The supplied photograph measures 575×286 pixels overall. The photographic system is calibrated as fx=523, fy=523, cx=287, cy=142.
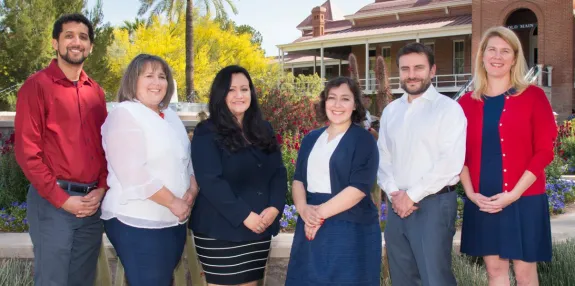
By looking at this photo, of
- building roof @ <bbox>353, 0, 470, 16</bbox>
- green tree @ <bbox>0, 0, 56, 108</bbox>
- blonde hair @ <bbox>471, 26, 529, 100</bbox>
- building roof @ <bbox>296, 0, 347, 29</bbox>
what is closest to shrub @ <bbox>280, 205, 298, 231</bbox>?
blonde hair @ <bbox>471, 26, 529, 100</bbox>

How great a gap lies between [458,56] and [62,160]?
88.0ft

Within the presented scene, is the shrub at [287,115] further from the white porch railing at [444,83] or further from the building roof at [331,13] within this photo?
the building roof at [331,13]

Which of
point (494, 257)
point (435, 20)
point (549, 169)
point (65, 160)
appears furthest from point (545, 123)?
point (435, 20)

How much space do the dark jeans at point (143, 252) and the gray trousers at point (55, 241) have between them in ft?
0.88

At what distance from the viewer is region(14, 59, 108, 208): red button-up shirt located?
306 centimetres

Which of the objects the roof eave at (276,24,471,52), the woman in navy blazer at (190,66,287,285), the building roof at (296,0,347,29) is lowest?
the woman in navy blazer at (190,66,287,285)

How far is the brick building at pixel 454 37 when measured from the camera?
897 inches

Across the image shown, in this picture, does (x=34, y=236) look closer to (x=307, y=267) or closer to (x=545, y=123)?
(x=307, y=267)

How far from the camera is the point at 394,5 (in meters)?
30.5

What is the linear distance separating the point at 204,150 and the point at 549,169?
659 cm

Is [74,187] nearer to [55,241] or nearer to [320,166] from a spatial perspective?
[55,241]

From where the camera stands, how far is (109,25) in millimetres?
27734

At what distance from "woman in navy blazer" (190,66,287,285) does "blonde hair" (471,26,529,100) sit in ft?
4.68

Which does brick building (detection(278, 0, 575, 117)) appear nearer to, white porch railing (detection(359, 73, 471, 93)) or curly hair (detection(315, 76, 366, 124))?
white porch railing (detection(359, 73, 471, 93))
